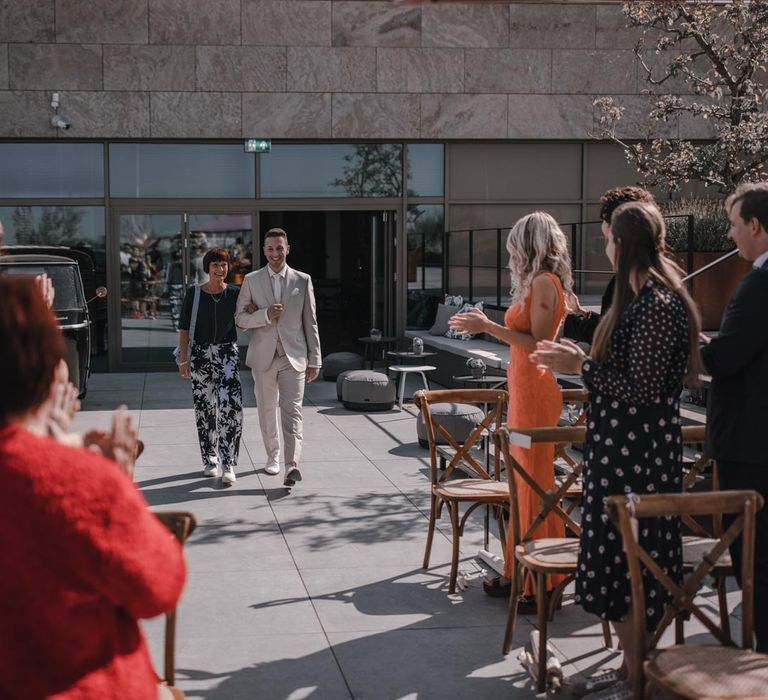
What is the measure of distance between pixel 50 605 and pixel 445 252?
16270 mm

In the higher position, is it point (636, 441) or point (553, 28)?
point (553, 28)

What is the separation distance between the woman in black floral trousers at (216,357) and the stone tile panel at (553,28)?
402 inches

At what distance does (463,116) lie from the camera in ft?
58.1

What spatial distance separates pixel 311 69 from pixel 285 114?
0.80m

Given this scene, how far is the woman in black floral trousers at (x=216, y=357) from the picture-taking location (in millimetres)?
8922

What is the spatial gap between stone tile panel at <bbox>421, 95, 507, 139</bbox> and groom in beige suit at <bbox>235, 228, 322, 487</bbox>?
A: 9456 mm

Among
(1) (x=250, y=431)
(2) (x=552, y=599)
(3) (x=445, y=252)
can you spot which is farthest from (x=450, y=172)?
(2) (x=552, y=599)

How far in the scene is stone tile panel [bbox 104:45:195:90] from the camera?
55.7 feet

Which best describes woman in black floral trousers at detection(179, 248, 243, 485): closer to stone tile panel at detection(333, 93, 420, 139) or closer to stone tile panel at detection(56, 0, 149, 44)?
stone tile panel at detection(333, 93, 420, 139)

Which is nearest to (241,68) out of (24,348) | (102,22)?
(102,22)

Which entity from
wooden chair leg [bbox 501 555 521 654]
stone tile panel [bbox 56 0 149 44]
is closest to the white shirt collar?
wooden chair leg [bbox 501 555 521 654]

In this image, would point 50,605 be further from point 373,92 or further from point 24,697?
point 373,92

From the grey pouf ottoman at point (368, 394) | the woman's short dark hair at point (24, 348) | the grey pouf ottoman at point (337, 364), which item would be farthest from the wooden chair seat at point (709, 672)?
the grey pouf ottoman at point (337, 364)

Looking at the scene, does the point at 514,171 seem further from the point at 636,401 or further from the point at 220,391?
the point at 636,401
